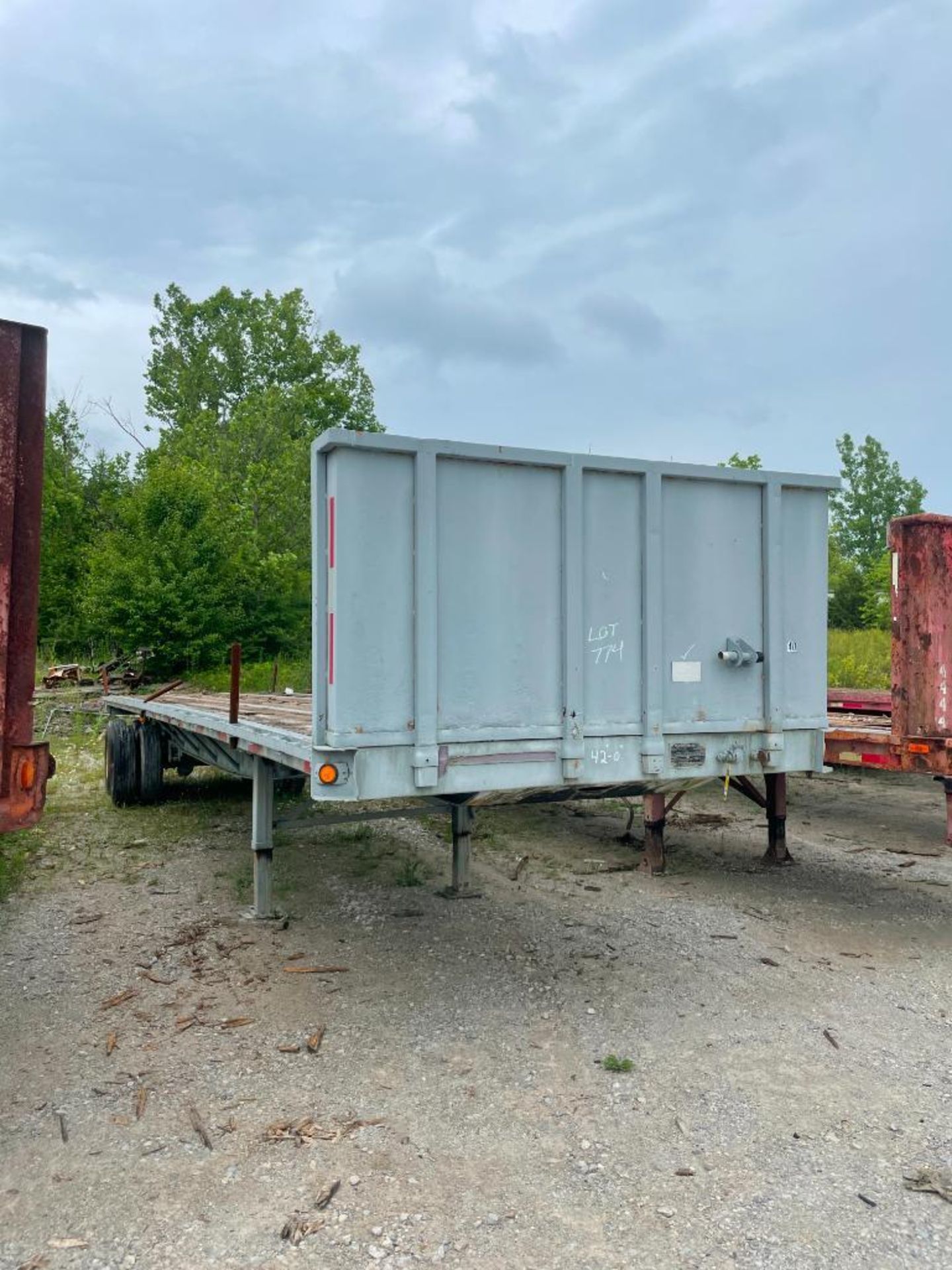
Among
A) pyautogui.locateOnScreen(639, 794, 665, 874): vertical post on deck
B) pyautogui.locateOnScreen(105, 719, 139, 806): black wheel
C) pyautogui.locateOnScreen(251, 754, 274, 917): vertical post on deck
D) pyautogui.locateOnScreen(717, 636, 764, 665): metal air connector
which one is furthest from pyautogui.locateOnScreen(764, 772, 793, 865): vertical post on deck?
pyautogui.locateOnScreen(105, 719, 139, 806): black wheel

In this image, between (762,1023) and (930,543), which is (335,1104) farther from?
(930,543)

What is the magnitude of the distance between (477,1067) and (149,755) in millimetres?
7311

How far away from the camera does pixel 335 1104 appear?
407 cm

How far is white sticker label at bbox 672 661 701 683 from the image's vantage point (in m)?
5.00

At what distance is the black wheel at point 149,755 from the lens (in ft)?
35.1

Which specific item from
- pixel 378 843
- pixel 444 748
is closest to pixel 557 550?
pixel 444 748

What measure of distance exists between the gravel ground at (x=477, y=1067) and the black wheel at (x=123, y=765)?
7.85 ft

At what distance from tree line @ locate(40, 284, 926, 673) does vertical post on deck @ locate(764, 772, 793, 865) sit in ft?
59.3

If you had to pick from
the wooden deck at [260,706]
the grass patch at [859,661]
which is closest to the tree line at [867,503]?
the grass patch at [859,661]

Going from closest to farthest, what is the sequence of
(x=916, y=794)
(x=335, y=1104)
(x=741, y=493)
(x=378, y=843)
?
(x=335, y=1104), (x=741, y=493), (x=378, y=843), (x=916, y=794)

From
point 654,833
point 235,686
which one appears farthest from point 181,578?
point 654,833

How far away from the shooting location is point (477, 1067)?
4469mm

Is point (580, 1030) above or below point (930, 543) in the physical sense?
below

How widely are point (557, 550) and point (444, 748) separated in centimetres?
117
